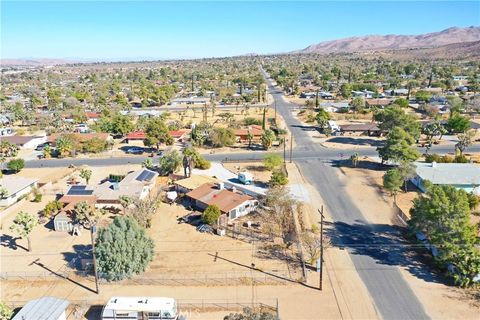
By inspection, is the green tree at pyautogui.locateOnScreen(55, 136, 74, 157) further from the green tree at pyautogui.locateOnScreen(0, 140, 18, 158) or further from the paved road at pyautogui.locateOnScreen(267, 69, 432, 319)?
the paved road at pyautogui.locateOnScreen(267, 69, 432, 319)

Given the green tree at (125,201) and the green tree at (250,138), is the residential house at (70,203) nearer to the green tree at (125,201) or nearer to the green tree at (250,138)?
the green tree at (125,201)

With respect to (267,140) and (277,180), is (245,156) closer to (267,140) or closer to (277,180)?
(267,140)

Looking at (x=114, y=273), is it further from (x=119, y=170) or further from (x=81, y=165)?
(x=81, y=165)

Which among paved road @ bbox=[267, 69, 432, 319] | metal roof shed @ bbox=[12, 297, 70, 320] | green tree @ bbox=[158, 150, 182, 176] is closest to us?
metal roof shed @ bbox=[12, 297, 70, 320]

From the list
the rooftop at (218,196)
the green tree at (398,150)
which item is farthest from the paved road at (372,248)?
the rooftop at (218,196)

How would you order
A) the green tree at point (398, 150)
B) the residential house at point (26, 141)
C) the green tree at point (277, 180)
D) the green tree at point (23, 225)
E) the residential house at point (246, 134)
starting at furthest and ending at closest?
1. the residential house at point (246, 134)
2. the residential house at point (26, 141)
3. the green tree at point (398, 150)
4. the green tree at point (277, 180)
5. the green tree at point (23, 225)

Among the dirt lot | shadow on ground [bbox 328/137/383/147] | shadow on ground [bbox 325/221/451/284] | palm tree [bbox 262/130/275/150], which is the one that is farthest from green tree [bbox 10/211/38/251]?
shadow on ground [bbox 328/137/383/147]

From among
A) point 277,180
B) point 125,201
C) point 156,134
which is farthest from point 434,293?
point 156,134

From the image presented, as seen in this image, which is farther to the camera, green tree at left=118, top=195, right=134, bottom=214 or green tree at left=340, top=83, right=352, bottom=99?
green tree at left=340, top=83, right=352, bottom=99
